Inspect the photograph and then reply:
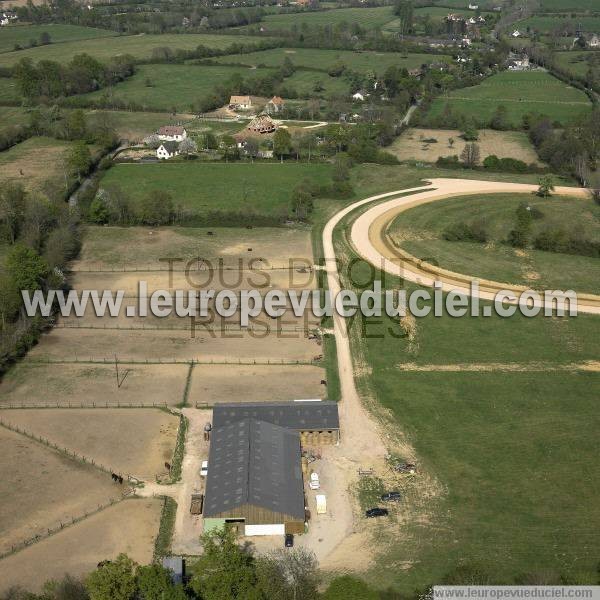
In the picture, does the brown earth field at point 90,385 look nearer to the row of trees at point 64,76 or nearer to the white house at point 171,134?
the white house at point 171,134

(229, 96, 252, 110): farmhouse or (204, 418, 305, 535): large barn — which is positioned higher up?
(229, 96, 252, 110): farmhouse

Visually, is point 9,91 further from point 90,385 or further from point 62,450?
point 62,450

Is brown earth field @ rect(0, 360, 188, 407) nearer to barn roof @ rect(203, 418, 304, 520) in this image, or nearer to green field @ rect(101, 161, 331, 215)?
barn roof @ rect(203, 418, 304, 520)

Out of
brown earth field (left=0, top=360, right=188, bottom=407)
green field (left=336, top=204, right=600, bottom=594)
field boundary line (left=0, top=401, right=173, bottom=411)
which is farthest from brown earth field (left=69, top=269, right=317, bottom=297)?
field boundary line (left=0, top=401, right=173, bottom=411)

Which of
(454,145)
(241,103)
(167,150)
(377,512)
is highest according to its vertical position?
(241,103)

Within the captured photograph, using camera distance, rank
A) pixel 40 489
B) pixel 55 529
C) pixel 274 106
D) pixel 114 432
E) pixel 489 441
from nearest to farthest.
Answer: pixel 55 529 < pixel 40 489 < pixel 489 441 < pixel 114 432 < pixel 274 106

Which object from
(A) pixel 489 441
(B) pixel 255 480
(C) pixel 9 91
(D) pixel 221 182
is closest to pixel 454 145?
(D) pixel 221 182

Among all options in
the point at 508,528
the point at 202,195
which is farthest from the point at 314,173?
the point at 508,528
